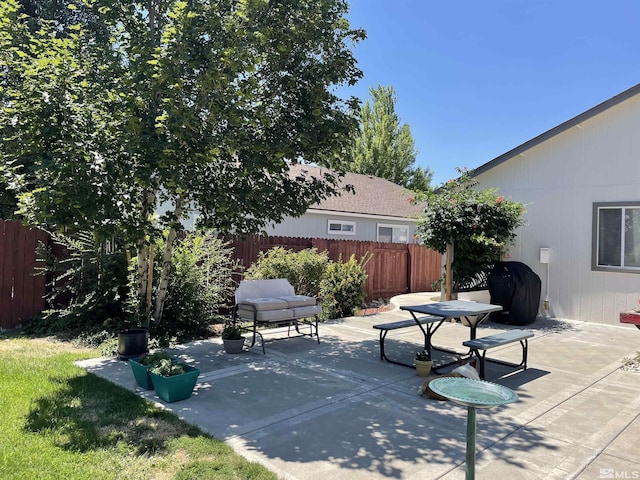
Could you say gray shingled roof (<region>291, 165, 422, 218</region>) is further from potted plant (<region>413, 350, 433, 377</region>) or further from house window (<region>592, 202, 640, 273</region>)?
potted plant (<region>413, 350, 433, 377</region>)

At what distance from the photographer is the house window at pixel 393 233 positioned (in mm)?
17438

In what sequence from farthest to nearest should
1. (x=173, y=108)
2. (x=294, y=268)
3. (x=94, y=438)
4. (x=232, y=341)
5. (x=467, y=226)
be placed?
(x=294, y=268) < (x=467, y=226) < (x=232, y=341) < (x=173, y=108) < (x=94, y=438)

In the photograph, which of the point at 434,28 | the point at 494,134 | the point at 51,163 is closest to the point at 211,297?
the point at 51,163

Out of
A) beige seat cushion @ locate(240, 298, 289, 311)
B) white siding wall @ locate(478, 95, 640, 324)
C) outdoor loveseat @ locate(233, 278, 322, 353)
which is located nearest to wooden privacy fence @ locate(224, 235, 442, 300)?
Result: outdoor loveseat @ locate(233, 278, 322, 353)

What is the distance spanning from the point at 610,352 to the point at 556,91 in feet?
34.8

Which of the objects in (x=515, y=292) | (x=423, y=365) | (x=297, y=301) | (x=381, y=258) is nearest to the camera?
(x=423, y=365)

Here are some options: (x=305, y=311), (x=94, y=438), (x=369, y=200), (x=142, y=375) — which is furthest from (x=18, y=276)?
(x=369, y=200)

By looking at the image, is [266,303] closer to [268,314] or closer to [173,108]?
[268,314]

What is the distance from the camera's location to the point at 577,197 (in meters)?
9.30

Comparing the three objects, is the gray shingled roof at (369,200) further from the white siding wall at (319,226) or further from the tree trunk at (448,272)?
the tree trunk at (448,272)

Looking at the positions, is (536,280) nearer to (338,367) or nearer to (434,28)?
(338,367)
